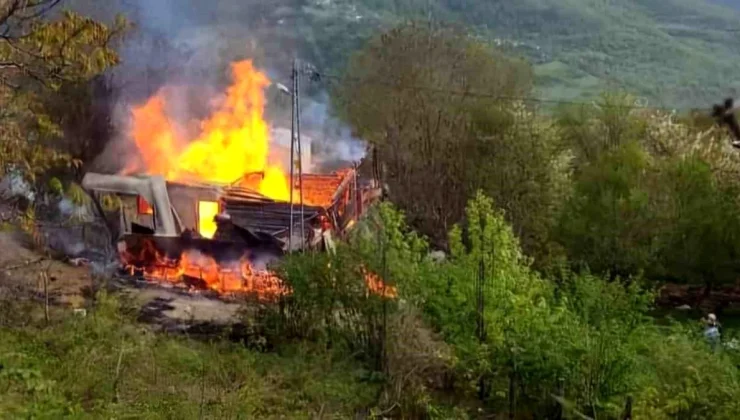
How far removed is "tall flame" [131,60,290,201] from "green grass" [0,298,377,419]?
10664 mm

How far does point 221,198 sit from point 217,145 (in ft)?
11.0

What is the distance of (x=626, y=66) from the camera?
48281mm

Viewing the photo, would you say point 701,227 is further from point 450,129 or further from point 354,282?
point 354,282

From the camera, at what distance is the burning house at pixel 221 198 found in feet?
58.2

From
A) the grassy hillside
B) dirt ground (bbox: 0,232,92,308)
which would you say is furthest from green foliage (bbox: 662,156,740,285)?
the grassy hillside

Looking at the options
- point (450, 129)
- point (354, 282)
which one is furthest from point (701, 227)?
point (354, 282)

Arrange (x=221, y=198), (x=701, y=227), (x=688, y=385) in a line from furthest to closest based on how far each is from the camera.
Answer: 1. (x=701, y=227)
2. (x=221, y=198)
3. (x=688, y=385)

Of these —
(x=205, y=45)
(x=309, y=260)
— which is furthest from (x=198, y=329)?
(x=205, y=45)

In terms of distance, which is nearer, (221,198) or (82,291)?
(82,291)

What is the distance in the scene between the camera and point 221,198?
1970 cm

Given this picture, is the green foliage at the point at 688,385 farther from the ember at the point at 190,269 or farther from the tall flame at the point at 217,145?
the tall flame at the point at 217,145

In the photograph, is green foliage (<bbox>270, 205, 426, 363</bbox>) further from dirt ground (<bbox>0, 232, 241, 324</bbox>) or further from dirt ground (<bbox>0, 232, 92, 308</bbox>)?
dirt ground (<bbox>0, 232, 92, 308</bbox>)

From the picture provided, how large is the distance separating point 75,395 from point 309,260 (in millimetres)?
3502

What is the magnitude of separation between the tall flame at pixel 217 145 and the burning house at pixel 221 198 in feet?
0.09
